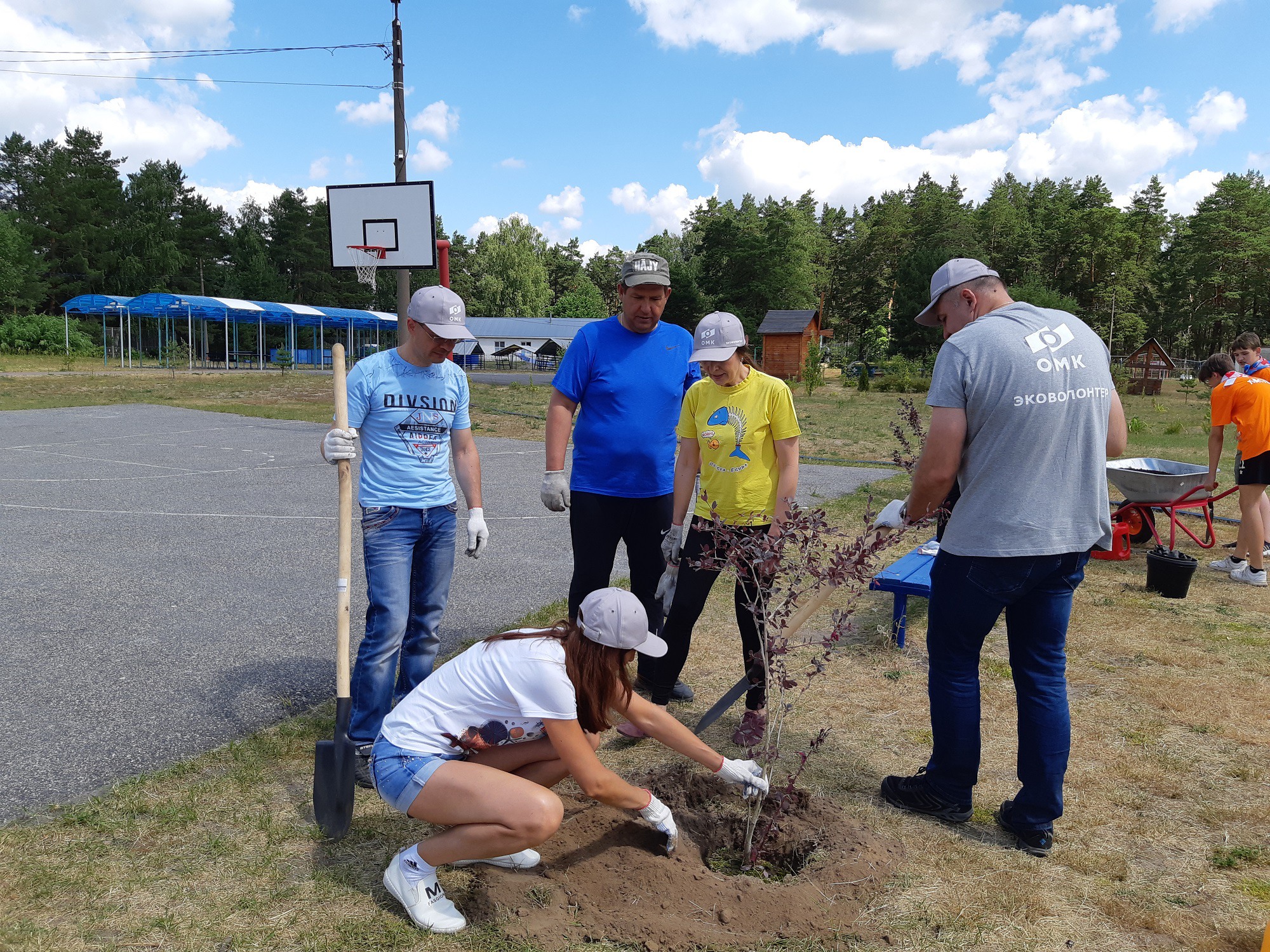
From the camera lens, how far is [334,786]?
114 inches

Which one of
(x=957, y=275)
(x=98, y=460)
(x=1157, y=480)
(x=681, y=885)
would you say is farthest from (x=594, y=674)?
(x=98, y=460)

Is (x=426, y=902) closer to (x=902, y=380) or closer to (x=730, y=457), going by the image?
(x=730, y=457)

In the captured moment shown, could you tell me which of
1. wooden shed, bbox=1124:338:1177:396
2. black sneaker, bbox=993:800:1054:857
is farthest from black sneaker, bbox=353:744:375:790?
wooden shed, bbox=1124:338:1177:396

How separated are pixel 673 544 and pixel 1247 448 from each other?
5.40 metres

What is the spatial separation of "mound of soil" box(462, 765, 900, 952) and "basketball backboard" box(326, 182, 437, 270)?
10612 millimetres

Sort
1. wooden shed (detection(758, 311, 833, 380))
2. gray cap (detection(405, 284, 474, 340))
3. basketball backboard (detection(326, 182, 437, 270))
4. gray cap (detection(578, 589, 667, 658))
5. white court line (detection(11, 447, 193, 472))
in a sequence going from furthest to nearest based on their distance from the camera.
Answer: wooden shed (detection(758, 311, 833, 380)) → basketball backboard (detection(326, 182, 437, 270)) → white court line (detection(11, 447, 193, 472)) → gray cap (detection(405, 284, 474, 340)) → gray cap (detection(578, 589, 667, 658))

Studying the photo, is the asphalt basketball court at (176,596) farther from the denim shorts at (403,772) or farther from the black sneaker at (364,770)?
the denim shorts at (403,772)

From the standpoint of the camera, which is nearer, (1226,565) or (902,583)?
(902,583)

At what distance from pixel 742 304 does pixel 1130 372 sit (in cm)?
2396

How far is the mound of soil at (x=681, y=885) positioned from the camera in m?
2.45

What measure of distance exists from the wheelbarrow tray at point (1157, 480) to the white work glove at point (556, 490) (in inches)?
215

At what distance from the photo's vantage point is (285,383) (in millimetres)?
33000

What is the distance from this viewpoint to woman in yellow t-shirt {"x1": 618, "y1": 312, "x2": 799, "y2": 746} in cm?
354

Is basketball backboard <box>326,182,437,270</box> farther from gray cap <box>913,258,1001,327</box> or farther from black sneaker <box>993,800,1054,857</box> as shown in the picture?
black sneaker <box>993,800,1054,857</box>
